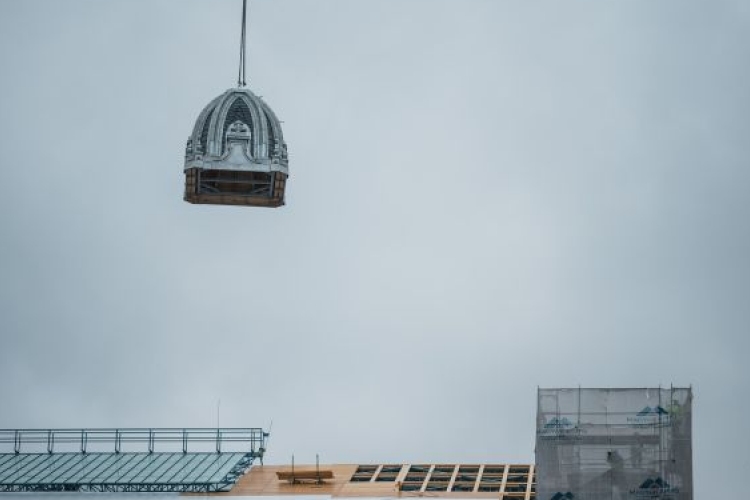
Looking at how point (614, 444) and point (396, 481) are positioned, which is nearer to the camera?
point (614, 444)

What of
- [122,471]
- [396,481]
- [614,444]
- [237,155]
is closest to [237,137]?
[237,155]

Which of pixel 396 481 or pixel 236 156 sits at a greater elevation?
pixel 236 156

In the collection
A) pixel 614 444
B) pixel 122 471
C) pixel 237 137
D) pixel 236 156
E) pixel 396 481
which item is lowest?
pixel 122 471

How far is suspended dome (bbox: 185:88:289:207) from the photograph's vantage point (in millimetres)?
88125

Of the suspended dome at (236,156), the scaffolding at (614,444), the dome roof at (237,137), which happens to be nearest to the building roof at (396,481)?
the scaffolding at (614,444)

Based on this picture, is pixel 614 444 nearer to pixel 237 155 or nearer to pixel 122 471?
pixel 237 155

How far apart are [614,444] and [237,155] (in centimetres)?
2125

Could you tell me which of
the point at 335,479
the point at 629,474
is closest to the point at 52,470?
the point at 335,479

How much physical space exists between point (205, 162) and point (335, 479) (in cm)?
1438

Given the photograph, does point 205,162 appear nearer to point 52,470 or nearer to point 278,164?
point 278,164

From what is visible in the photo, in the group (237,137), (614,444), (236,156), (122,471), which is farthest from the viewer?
(122,471)

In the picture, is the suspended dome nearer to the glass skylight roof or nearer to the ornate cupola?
the ornate cupola

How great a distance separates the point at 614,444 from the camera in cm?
7788

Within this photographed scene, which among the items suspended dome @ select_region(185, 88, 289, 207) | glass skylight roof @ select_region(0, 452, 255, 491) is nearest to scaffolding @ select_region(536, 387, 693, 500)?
glass skylight roof @ select_region(0, 452, 255, 491)
